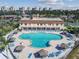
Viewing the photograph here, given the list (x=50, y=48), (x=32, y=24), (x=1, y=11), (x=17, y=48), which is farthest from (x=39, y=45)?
(x=1, y=11)

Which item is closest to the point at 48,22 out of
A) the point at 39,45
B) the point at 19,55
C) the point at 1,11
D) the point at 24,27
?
the point at 24,27

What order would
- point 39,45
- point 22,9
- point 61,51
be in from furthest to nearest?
point 22,9
point 39,45
point 61,51

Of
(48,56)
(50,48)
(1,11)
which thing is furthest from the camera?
(1,11)

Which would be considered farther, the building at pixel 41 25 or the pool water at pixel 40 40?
the building at pixel 41 25

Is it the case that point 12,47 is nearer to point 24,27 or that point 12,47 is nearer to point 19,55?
point 19,55

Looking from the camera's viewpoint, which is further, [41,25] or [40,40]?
[41,25]

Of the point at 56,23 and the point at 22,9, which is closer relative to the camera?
the point at 56,23

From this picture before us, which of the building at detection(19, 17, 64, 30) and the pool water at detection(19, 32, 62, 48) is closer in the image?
the pool water at detection(19, 32, 62, 48)

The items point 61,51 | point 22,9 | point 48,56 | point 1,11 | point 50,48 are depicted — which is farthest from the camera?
point 22,9

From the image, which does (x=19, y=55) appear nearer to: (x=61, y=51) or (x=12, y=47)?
(x=12, y=47)
